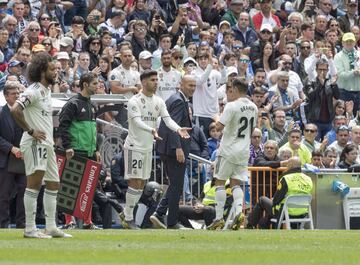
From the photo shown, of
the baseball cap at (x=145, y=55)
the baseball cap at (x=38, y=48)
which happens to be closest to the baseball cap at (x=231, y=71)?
the baseball cap at (x=145, y=55)

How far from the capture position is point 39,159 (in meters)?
17.1

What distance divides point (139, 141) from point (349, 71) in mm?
10514

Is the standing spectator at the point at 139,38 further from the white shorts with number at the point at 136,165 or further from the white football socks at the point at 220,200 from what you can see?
the white football socks at the point at 220,200

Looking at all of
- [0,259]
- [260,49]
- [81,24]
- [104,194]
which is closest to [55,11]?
[81,24]

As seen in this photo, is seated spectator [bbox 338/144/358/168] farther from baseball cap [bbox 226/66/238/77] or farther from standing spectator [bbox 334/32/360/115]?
standing spectator [bbox 334/32/360/115]

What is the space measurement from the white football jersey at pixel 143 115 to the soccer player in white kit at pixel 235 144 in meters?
1.03

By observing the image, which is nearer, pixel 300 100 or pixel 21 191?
pixel 21 191

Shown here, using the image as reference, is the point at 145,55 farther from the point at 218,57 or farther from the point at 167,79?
the point at 218,57

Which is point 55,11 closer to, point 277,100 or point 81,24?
point 81,24

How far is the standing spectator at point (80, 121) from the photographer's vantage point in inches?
811

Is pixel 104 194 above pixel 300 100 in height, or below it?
below

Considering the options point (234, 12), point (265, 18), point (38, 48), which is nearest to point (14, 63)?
point (38, 48)

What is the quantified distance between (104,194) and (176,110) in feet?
6.79

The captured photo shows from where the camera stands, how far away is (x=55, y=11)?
95.0ft
